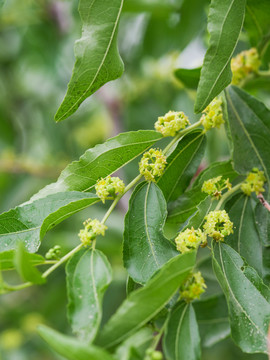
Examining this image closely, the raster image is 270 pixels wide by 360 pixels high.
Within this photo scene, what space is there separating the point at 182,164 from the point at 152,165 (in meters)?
0.09

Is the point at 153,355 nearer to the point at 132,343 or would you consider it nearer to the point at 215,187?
the point at 132,343

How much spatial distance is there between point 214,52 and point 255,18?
0.33 m

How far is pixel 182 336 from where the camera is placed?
25.9 inches

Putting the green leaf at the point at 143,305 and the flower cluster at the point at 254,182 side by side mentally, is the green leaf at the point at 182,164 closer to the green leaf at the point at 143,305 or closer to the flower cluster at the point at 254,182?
the flower cluster at the point at 254,182

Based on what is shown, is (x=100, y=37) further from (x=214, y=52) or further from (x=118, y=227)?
(x=118, y=227)

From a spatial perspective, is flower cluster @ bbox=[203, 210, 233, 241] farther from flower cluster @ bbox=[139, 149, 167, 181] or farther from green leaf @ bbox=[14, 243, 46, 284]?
green leaf @ bbox=[14, 243, 46, 284]

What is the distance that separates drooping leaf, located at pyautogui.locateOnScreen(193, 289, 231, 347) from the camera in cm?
104

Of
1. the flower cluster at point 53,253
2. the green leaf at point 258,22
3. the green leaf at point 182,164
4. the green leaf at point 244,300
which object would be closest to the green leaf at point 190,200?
the green leaf at point 182,164

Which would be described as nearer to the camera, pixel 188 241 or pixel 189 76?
pixel 188 241

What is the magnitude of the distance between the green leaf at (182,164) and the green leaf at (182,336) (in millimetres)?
242

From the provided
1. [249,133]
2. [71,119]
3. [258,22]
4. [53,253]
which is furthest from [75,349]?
[71,119]

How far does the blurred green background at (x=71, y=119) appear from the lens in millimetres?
1797

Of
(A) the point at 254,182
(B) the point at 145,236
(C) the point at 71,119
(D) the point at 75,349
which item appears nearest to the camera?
(D) the point at 75,349

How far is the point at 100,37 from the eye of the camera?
0.75m
